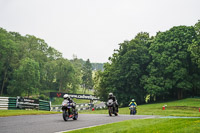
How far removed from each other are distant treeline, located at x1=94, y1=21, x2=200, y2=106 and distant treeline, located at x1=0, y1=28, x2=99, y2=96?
23643 millimetres

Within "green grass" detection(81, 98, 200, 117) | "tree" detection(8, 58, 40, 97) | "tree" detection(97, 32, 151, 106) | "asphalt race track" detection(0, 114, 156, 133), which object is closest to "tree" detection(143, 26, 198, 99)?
"tree" detection(97, 32, 151, 106)

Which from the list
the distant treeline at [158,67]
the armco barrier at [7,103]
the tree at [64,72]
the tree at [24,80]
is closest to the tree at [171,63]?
the distant treeline at [158,67]

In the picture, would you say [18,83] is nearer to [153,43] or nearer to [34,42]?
[34,42]

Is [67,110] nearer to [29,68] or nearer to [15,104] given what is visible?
[15,104]

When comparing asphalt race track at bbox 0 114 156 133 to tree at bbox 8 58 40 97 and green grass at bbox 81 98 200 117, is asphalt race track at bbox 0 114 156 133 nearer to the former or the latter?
green grass at bbox 81 98 200 117

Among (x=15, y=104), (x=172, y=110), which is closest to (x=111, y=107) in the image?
(x=15, y=104)

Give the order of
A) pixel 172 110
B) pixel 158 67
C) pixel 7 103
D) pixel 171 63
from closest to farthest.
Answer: pixel 7 103
pixel 172 110
pixel 171 63
pixel 158 67

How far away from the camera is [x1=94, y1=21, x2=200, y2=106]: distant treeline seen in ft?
153

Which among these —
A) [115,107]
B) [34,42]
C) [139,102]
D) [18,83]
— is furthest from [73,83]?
[115,107]

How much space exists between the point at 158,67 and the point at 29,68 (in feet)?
118

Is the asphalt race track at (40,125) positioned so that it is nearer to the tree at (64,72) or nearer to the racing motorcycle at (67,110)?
the racing motorcycle at (67,110)

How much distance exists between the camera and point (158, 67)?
1969 inches

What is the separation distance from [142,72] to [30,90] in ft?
105

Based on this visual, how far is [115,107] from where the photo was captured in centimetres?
2061
